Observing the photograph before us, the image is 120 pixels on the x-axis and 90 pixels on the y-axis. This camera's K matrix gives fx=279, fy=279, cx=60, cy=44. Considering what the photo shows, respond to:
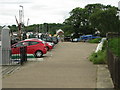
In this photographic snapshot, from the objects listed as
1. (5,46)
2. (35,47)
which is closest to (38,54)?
(35,47)

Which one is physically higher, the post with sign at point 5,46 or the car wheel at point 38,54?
the post with sign at point 5,46

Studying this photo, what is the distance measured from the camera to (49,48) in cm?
3148

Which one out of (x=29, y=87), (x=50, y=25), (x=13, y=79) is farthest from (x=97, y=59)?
(x=50, y=25)

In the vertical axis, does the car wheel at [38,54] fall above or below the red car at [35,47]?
below

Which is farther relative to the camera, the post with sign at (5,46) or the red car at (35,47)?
the red car at (35,47)

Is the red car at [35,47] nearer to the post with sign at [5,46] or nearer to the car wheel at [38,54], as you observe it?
the car wheel at [38,54]

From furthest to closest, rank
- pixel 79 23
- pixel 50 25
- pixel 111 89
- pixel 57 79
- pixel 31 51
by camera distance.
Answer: pixel 50 25, pixel 79 23, pixel 31 51, pixel 57 79, pixel 111 89

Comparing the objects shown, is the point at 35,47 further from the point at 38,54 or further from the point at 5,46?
the point at 5,46

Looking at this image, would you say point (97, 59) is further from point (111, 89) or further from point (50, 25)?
point (50, 25)

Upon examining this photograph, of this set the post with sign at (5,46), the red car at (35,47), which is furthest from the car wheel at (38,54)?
the post with sign at (5,46)

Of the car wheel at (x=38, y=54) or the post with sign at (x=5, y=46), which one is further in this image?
the car wheel at (x=38, y=54)

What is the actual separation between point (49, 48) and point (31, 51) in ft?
28.5

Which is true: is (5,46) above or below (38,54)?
above

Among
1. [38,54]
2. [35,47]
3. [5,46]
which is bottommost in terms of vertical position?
[38,54]
